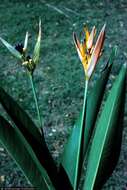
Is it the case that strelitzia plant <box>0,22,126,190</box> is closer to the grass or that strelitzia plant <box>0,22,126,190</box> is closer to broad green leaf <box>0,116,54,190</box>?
broad green leaf <box>0,116,54,190</box>

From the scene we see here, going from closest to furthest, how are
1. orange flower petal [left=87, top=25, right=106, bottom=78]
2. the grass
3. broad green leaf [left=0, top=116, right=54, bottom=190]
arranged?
orange flower petal [left=87, top=25, right=106, bottom=78], broad green leaf [left=0, top=116, right=54, bottom=190], the grass

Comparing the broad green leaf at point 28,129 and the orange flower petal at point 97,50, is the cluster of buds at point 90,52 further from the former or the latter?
the broad green leaf at point 28,129

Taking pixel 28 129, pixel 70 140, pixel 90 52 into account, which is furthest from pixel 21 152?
pixel 90 52

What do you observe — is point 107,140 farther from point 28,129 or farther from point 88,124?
point 28,129

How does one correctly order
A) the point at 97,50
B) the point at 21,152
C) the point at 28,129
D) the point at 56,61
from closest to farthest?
the point at 97,50
the point at 21,152
the point at 28,129
the point at 56,61

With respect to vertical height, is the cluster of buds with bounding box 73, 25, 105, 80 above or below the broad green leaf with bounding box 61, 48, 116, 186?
above

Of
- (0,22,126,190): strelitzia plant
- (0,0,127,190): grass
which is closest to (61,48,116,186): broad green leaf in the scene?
(0,22,126,190): strelitzia plant

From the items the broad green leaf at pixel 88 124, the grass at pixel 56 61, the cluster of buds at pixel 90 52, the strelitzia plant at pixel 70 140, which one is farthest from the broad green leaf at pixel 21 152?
the grass at pixel 56 61
